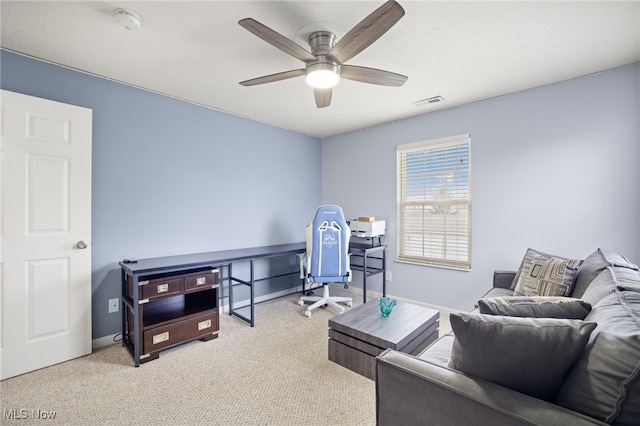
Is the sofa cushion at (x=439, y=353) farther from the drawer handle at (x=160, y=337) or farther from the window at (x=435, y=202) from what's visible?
the drawer handle at (x=160, y=337)

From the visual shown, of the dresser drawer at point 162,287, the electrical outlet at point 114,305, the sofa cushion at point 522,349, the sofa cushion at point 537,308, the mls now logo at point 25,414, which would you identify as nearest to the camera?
the sofa cushion at point 522,349

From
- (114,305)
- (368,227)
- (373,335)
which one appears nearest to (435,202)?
(368,227)

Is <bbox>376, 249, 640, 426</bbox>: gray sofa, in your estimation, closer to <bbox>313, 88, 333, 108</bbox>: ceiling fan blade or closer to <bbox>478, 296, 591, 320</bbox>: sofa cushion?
<bbox>478, 296, 591, 320</bbox>: sofa cushion

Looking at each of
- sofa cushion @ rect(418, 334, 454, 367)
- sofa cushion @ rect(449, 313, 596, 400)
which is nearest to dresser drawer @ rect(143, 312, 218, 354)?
sofa cushion @ rect(418, 334, 454, 367)

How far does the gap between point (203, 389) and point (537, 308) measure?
2.08 metres

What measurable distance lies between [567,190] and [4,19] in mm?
4547

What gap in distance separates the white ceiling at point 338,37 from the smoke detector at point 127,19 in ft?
0.12

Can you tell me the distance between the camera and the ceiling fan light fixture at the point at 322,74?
1.88 m

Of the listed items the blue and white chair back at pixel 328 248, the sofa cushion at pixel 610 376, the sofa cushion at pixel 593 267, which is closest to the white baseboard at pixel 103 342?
the blue and white chair back at pixel 328 248

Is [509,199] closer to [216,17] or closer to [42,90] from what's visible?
[216,17]

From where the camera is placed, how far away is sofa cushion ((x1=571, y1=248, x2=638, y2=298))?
1755 millimetres

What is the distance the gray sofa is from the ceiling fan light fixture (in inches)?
64.9

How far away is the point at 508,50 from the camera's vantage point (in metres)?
2.14

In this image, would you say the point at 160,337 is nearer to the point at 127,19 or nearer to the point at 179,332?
the point at 179,332
